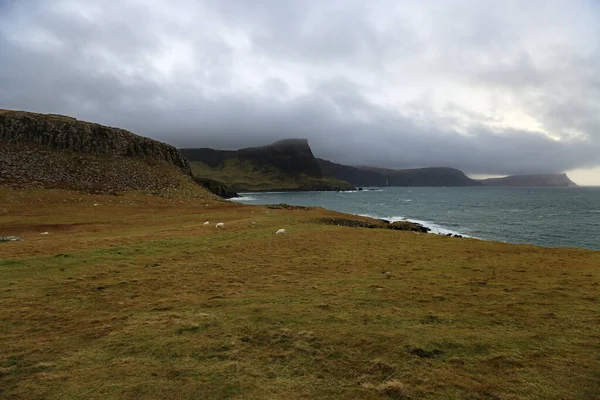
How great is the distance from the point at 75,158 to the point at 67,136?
7.79 meters

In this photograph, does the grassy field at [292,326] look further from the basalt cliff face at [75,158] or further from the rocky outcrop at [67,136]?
the rocky outcrop at [67,136]

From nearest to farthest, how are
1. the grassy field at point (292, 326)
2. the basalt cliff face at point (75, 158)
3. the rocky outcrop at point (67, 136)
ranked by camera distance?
the grassy field at point (292, 326), the basalt cliff face at point (75, 158), the rocky outcrop at point (67, 136)

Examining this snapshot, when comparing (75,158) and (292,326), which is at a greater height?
(75,158)

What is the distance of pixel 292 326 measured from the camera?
29.2 feet

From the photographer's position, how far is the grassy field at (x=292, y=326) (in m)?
6.36

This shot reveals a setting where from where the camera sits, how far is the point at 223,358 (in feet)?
23.9

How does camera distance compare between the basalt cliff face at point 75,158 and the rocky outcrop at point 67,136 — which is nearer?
the basalt cliff face at point 75,158

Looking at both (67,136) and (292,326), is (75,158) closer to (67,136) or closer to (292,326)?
(67,136)

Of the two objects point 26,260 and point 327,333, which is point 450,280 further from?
point 26,260

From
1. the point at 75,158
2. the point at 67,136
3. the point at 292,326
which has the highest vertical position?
the point at 67,136

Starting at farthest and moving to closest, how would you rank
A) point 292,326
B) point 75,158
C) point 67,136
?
1. point 67,136
2. point 75,158
3. point 292,326

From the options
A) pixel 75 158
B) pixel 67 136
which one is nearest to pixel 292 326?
pixel 75 158

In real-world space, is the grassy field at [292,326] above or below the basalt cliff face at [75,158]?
below

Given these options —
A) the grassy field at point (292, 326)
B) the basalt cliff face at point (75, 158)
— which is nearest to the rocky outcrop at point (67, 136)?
the basalt cliff face at point (75, 158)
